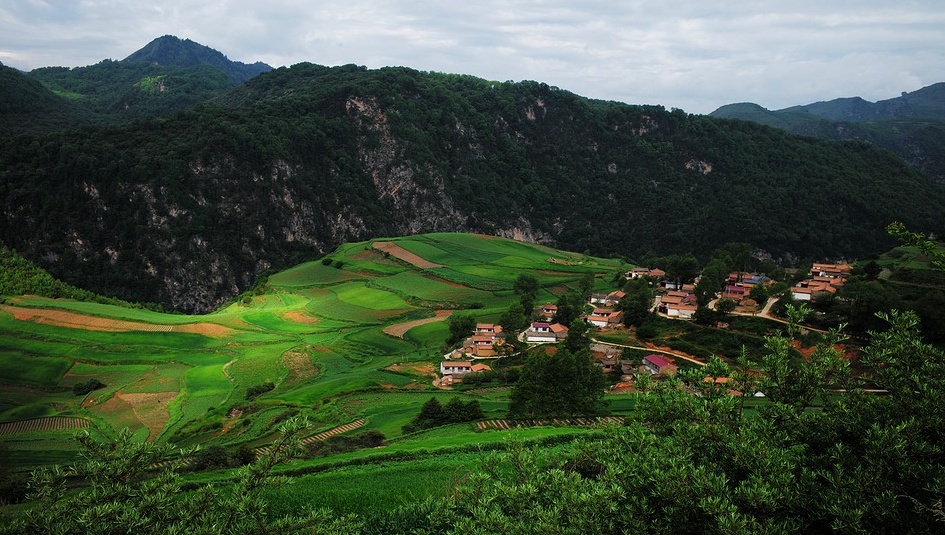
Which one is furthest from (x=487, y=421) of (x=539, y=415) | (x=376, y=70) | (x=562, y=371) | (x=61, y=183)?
(x=376, y=70)

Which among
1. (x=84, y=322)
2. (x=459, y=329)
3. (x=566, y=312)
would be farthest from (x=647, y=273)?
(x=84, y=322)

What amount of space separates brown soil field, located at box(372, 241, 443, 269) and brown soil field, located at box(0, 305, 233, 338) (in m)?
40.4

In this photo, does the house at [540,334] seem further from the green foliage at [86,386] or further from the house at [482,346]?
the green foliage at [86,386]

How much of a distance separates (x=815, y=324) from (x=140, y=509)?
53156 millimetres

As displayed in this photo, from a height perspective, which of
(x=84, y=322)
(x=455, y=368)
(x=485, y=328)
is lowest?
(x=455, y=368)

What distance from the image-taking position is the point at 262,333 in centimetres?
6147

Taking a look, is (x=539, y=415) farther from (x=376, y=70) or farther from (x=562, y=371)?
(x=376, y=70)

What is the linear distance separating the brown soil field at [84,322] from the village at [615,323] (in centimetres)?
2692

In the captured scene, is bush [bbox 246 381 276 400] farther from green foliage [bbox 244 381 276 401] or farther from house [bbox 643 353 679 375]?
house [bbox 643 353 679 375]

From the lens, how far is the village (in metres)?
47.8

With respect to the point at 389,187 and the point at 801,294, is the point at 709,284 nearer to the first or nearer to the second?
the point at 801,294

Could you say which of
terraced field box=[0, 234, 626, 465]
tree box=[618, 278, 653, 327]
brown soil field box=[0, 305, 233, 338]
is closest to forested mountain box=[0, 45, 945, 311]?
terraced field box=[0, 234, 626, 465]

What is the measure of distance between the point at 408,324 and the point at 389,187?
111216 millimetres

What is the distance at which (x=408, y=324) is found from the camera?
220ft
